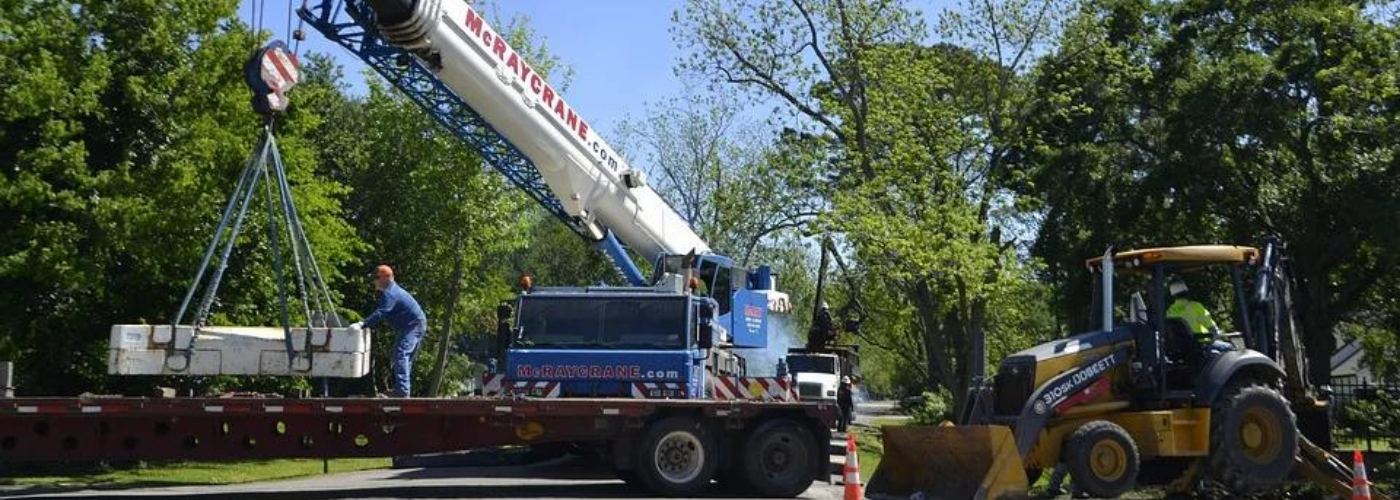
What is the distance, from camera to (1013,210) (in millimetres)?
33344

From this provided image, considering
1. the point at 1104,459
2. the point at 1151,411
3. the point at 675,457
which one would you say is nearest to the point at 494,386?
the point at 675,457

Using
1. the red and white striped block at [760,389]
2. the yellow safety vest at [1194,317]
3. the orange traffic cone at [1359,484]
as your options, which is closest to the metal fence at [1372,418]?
the yellow safety vest at [1194,317]

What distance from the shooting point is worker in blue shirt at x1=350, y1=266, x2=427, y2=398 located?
50.1 ft

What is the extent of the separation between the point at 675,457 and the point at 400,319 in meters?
3.42

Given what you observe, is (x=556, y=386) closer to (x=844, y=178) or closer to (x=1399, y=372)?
(x=844, y=178)

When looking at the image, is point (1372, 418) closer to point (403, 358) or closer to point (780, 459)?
point (780, 459)

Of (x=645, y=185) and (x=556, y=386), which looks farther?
(x=645, y=185)

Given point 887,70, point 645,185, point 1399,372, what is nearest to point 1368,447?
point 1399,372

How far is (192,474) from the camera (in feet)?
74.0

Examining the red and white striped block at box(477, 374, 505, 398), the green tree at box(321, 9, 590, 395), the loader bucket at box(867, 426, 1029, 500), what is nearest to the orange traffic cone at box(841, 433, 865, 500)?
the loader bucket at box(867, 426, 1029, 500)

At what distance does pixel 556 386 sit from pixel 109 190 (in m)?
9.93

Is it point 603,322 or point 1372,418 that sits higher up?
point 603,322

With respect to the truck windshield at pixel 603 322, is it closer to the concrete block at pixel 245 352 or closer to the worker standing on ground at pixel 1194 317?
the concrete block at pixel 245 352

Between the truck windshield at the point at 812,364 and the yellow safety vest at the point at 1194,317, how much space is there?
43.9ft
